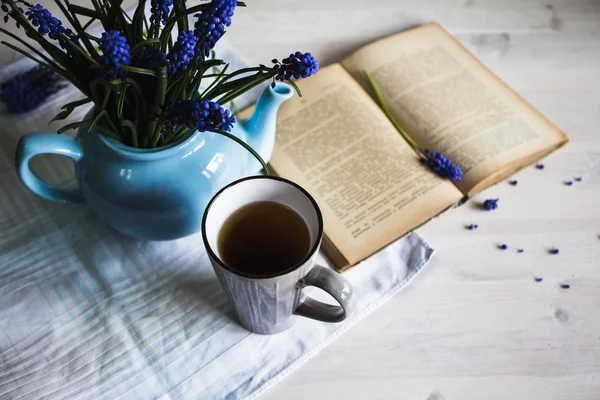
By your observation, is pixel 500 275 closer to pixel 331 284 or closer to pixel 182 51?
pixel 331 284

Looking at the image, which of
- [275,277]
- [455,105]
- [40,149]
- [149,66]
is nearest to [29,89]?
[40,149]

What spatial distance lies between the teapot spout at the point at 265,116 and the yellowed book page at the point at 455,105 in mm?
Result: 237

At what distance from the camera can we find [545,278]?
2.07 feet

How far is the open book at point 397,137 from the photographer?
2.10 feet

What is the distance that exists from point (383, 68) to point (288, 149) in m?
0.22

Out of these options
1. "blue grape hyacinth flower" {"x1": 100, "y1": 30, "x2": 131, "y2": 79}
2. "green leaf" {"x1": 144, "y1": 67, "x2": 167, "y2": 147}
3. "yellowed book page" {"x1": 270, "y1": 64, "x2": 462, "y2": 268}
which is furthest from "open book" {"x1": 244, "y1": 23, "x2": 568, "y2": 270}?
"blue grape hyacinth flower" {"x1": 100, "y1": 30, "x2": 131, "y2": 79}

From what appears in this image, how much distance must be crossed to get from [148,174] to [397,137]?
0.37 metres

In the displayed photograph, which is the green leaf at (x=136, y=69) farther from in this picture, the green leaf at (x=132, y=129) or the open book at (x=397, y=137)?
the open book at (x=397, y=137)

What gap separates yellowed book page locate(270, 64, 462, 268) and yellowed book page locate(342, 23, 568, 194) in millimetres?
40

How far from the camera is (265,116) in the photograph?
0.57 m

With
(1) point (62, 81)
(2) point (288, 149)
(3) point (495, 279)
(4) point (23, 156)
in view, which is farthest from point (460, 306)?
(1) point (62, 81)

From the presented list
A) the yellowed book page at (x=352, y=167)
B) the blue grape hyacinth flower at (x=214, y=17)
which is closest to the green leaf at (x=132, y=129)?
the blue grape hyacinth flower at (x=214, y=17)

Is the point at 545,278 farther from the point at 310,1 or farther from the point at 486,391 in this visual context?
the point at 310,1

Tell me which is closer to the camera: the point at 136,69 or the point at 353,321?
the point at 136,69
